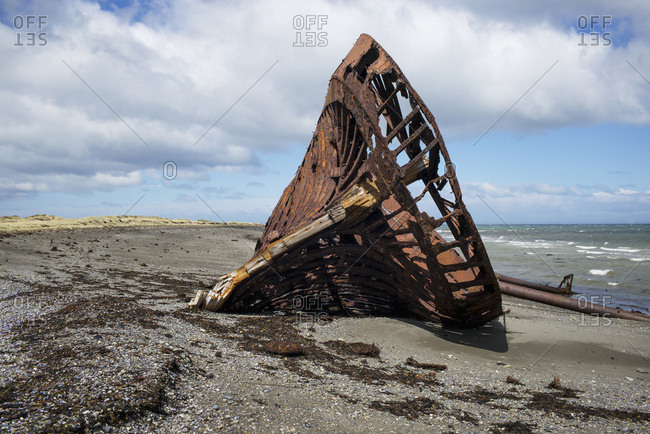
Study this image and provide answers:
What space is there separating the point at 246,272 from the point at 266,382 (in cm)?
325

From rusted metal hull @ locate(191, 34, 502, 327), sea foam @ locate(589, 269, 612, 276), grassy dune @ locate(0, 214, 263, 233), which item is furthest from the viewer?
grassy dune @ locate(0, 214, 263, 233)

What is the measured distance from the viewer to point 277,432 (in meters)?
3.07

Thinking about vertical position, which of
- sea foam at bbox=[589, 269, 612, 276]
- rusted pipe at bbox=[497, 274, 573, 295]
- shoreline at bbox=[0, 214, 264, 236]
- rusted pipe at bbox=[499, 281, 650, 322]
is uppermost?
shoreline at bbox=[0, 214, 264, 236]

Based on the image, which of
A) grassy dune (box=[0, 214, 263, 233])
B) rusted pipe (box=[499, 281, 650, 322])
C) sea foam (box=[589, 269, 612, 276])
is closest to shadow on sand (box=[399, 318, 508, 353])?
rusted pipe (box=[499, 281, 650, 322])

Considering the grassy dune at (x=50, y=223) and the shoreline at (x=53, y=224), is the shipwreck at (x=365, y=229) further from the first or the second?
the grassy dune at (x=50, y=223)

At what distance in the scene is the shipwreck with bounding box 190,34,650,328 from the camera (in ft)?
19.1

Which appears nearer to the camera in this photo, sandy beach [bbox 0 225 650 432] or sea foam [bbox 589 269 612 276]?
sandy beach [bbox 0 225 650 432]

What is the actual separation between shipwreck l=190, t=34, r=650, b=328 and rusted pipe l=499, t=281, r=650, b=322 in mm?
4488

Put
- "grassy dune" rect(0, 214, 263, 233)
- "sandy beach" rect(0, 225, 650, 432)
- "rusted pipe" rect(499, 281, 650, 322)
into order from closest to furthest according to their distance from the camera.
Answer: "sandy beach" rect(0, 225, 650, 432)
"rusted pipe" rect(499, 281, 650, 322)
"grassy dune" rect(0, 214, 263, 233)

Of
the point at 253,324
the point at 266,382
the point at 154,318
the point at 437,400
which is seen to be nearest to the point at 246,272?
the point at 253,324

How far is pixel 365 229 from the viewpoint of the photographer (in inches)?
266

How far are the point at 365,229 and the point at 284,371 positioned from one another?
297 centimetres

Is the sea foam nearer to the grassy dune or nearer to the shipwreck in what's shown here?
the shipwreck

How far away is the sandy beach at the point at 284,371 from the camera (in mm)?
3154
